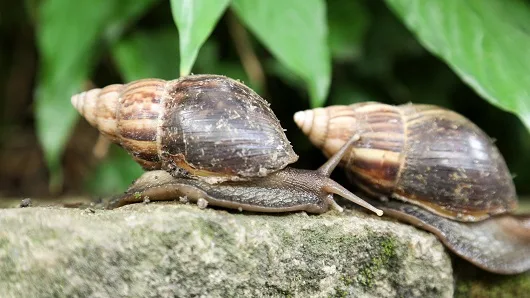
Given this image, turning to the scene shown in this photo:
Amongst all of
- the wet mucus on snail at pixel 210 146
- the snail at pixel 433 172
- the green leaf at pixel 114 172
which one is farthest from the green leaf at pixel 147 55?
the snail at pixel 433 172

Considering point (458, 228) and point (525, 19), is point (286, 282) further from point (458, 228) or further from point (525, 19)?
point (525, 19)

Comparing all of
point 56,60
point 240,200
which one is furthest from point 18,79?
point 240,200

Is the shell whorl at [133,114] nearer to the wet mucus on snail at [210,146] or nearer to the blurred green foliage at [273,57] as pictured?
the wet mucus on snail at [210,146]

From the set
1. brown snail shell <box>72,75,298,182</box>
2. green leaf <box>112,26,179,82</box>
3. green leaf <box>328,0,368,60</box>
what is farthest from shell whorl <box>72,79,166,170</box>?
green leaf <box>328,0,368,60</box>

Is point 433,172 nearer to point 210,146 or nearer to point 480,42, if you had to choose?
point 480,42

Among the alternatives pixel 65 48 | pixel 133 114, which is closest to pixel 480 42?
pixel 133 114

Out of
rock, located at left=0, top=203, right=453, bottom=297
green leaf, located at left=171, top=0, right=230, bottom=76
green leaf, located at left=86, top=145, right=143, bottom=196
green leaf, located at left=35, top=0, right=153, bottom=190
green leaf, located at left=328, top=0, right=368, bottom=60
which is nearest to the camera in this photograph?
rock, located at left=0, top=203, right=453, bottom=297

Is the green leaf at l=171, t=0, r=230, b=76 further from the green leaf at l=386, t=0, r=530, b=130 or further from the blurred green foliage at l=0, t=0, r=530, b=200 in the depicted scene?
the green leaf at l=386, t=0, r=530, b=130
